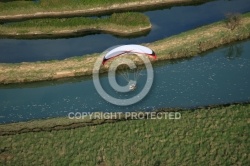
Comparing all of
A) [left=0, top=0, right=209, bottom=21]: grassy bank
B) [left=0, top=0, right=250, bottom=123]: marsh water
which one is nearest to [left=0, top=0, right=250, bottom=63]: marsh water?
[left=0, top=0, right=250, bottom=123]: marsh water

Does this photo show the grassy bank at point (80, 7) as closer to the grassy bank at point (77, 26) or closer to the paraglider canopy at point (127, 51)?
the grassy bank at point (77, 26)

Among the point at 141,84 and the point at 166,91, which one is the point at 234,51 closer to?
the point at 166,91

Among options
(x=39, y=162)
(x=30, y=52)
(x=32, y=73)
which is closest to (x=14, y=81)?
(x=32, y=73)

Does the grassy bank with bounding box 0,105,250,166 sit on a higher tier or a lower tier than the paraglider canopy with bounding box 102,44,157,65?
lower

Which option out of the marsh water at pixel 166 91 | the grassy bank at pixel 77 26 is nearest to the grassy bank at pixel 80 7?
the grassy bank at pixel 77 26

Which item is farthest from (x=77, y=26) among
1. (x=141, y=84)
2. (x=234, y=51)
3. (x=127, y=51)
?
(x=234, y=51)

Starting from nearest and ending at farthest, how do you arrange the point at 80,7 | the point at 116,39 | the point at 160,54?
the point at 160,54 < the point at 116,39 < the point at 80,7

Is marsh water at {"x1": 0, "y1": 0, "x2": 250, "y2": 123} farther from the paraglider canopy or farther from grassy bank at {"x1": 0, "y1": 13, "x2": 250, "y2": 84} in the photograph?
the paraglider canopy
